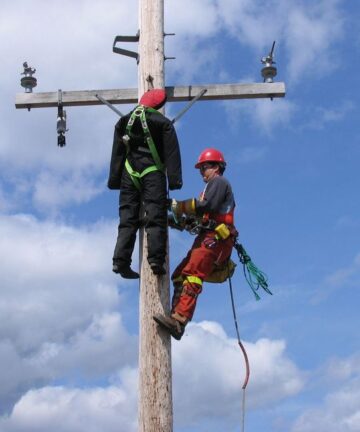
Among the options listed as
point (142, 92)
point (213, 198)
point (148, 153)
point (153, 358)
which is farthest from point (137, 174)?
point (153, 358)

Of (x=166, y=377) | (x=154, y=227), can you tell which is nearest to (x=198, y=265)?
(x=154, y=227)

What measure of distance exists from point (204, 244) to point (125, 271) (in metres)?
0.66

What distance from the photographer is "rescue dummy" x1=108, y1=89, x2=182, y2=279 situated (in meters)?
7.02

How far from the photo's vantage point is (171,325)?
6.81m

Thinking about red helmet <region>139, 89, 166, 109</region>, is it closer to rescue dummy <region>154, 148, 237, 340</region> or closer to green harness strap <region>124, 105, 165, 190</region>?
green harness strap <region>124, 105, 165, 190</region>

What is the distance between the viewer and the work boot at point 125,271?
7.04 metres

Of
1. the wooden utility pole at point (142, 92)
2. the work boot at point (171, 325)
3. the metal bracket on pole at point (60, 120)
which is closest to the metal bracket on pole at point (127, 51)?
the wooden utility pole at point (142, 92)

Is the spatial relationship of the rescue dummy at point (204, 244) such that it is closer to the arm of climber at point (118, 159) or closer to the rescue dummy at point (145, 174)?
the rescue dummy at point (145, 174)

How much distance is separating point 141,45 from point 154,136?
1.03 m

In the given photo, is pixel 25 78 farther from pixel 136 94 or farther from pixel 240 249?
pixel 240 249

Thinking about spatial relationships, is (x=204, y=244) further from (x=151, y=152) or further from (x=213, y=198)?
(x=151, y=152)

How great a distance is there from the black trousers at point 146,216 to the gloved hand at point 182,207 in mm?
79

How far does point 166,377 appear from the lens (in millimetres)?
6734

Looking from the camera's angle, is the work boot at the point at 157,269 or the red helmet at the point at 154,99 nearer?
the work boot at the point at 157,269
